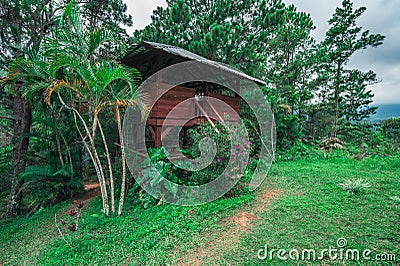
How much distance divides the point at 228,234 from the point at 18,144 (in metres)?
6.78

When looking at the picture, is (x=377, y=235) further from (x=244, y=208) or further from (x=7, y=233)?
(x=7, y=233)

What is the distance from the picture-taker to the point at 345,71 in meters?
13.0

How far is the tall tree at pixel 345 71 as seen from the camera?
11984mm

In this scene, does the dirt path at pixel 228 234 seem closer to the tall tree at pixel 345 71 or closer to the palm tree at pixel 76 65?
the palm tree at pixel 76 65

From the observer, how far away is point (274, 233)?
2.68m

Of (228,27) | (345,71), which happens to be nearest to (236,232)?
(228,27)

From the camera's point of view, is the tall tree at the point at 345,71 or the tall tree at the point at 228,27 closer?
the tall tree at the point at 228,27

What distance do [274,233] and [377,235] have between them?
1.21 meters

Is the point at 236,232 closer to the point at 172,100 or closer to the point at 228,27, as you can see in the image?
the point at 172,100

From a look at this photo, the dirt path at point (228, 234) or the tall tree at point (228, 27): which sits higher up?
the tall tree at point (228, 27)

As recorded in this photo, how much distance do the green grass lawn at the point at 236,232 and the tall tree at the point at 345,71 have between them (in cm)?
996

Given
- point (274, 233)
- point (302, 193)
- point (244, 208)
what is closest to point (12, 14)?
point (244, 208)

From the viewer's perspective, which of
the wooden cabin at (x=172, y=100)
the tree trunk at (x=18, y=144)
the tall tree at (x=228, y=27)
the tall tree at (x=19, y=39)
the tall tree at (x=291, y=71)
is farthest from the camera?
the tall tree at (x=291, y=71)

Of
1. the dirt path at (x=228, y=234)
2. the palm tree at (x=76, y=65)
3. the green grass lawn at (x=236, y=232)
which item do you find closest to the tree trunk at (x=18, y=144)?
the green grass lawn at (x=236, y=232)
